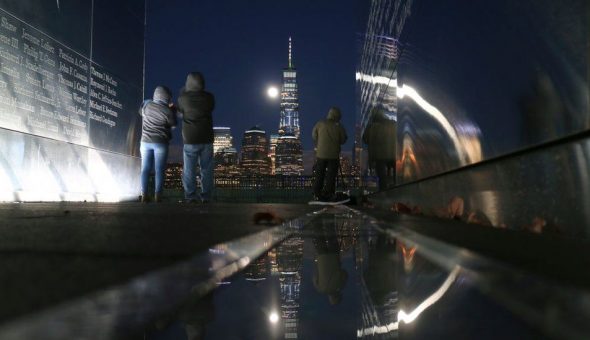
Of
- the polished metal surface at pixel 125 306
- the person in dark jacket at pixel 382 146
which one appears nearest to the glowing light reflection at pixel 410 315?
the polished metal surface at pixel 125 306

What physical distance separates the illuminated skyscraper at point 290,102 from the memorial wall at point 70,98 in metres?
154

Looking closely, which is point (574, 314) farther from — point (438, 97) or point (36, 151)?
point (36, 151)

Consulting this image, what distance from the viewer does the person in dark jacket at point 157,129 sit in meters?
8.02

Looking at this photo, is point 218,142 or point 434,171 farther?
point 218,142

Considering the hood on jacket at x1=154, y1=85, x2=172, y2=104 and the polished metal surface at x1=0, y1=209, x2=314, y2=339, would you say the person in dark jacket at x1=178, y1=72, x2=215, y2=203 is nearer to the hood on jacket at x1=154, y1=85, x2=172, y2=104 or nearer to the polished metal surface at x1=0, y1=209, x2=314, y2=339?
the hood on jacket at x1=154, y1=85, x2=172, y2=104

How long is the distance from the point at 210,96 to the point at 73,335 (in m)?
7.70

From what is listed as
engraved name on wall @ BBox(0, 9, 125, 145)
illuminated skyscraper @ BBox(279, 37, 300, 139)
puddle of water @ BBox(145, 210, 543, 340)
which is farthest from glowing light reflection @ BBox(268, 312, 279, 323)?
illuminated skyscraper @ BBox(279, 37, 300, 139)

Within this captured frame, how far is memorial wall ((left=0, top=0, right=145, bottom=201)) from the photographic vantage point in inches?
309

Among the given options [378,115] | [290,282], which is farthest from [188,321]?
[378,115]

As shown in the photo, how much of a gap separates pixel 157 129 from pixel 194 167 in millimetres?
785

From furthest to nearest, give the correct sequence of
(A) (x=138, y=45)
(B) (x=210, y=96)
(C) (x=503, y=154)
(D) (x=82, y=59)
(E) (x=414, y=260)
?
1. (A) (x=138, y=45)
2. (D) (x=82, y=59)
3. (B) (x=210, y=96)
4. (C) (x=503, y=154)
5. (E) (x=414, y=260)

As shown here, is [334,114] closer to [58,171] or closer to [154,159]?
[154,159]

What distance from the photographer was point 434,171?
14.8 ft

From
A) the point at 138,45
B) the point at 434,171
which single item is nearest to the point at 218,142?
the point at 138,45
